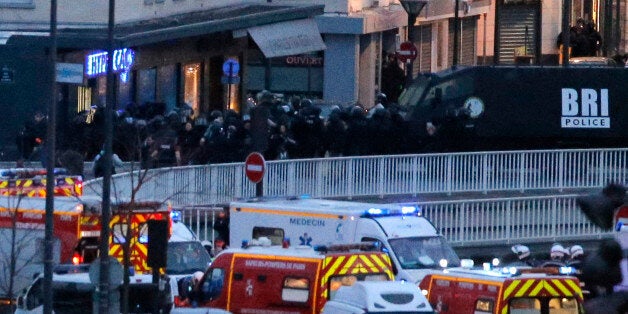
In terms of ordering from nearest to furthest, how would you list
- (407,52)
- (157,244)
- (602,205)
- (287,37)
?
(602,205) → (157,244) → (407,52) → (287,37)

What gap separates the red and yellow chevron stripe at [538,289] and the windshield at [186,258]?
563 centimetres

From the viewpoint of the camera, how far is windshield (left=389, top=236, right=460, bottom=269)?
764 inches

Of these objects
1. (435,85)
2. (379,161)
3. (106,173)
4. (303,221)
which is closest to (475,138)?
(435,85)

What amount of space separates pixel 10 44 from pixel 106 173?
20.0 meters

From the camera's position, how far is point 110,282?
16031 mm

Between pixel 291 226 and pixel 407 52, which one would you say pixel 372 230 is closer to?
pixel 291 226

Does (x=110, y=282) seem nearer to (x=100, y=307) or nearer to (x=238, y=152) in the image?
(x=100, y=307)

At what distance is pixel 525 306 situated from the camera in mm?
15719

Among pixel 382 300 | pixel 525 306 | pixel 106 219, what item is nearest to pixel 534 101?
pixel 525 306

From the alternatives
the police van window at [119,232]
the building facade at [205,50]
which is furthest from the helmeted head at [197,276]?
the building facade at [205,50]

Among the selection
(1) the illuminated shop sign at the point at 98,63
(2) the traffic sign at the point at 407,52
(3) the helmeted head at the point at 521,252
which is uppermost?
(2) the traffic sign at the point at 407,52

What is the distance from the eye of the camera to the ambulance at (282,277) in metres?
16.3

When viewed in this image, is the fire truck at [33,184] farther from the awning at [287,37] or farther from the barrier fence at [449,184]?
the awning at [287,37]

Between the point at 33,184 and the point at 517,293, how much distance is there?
28.2ft
